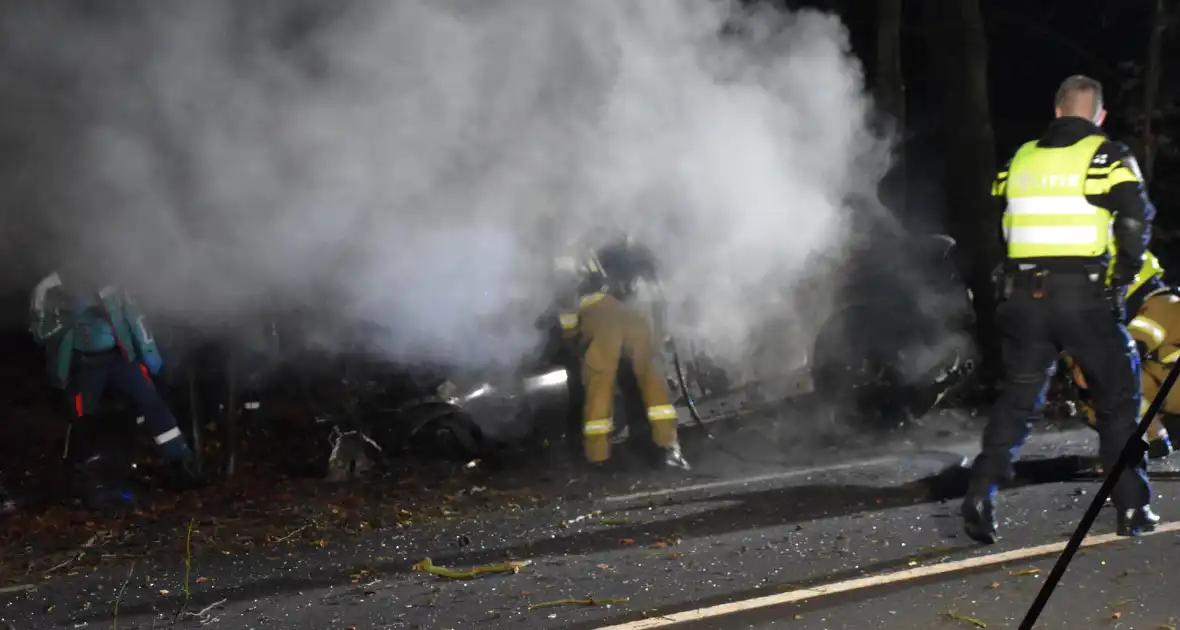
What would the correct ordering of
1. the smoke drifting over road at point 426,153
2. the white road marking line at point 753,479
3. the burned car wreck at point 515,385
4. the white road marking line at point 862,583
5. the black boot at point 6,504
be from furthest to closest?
1. the burned car wreck at point 515,385
2. the black boot at point 6,504
3. the white road marking line at point 753,479
4. the smoke drifting over road at point 426,153
5. the white road marking line at point 862,583

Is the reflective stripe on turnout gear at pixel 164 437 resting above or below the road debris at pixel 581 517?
above

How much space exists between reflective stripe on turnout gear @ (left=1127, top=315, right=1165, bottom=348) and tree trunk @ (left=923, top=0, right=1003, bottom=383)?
4283 mm

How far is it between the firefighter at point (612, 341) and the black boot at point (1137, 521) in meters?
2.87

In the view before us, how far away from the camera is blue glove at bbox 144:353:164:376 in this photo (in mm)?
7266

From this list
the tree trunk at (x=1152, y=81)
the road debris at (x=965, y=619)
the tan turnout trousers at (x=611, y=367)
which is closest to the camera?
the road debris at (x=965, y=619)

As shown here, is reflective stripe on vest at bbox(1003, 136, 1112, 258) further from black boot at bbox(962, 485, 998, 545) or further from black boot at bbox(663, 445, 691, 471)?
black boot at bbox(663, 445, 691, 471)

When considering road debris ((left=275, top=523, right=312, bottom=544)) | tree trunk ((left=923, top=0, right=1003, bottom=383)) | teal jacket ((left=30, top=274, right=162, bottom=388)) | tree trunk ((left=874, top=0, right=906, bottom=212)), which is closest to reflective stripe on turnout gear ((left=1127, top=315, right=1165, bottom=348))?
tree trunk ((left=923, top=0, right=1003, bottom=383))

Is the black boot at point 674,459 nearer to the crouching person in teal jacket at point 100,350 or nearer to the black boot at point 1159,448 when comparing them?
the black boot at point 1159,448

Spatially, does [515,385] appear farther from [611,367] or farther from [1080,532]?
[1080,532]

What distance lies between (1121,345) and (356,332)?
4.73 meters

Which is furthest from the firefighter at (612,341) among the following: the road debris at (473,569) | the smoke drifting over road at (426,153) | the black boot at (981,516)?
the black boot at (981,516)

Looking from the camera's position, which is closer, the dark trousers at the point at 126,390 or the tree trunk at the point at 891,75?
the dark trousers at the point at 126,390

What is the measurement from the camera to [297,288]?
7.11 metres

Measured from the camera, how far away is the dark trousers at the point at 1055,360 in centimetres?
489
